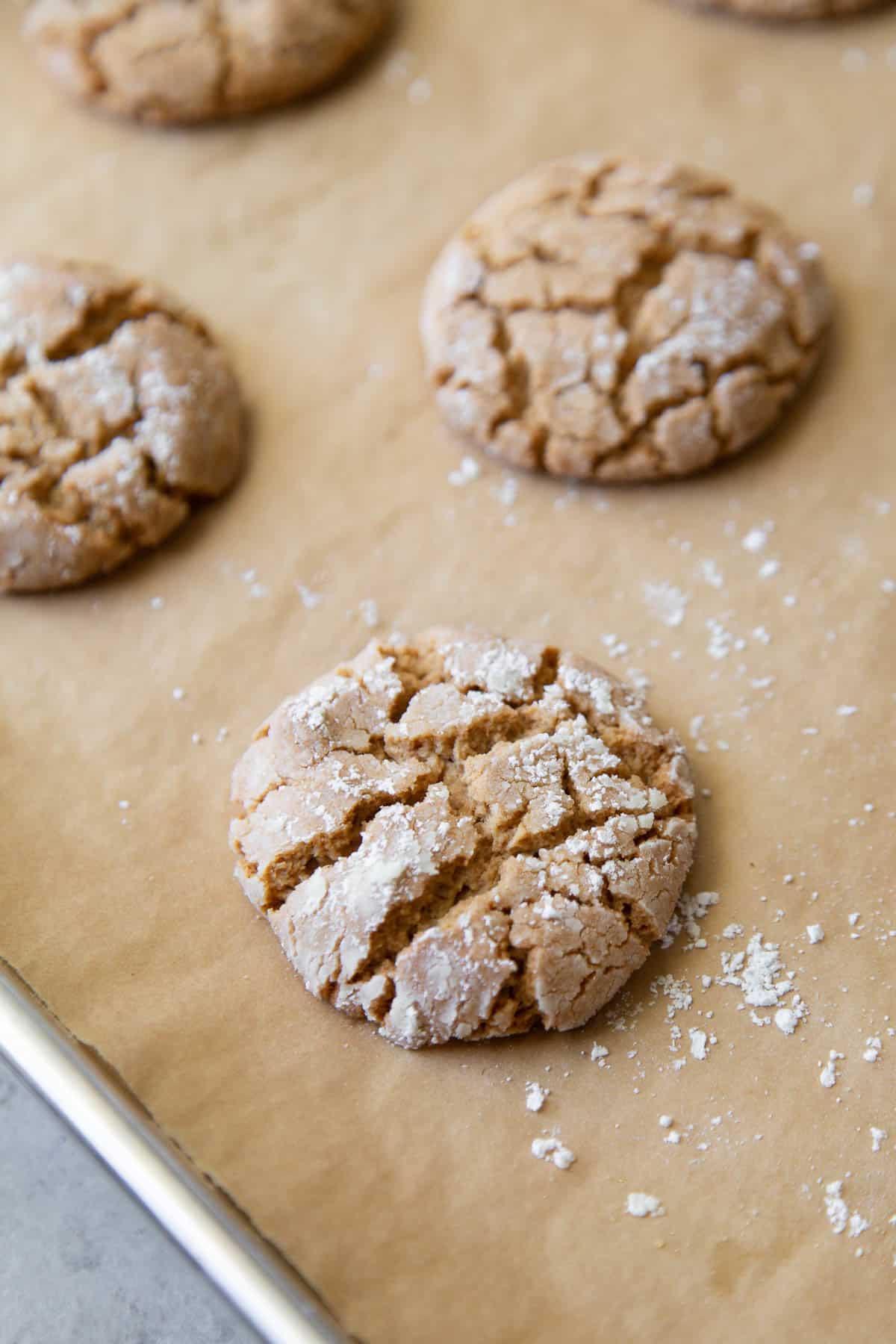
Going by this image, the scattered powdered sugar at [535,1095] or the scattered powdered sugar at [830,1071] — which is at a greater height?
the scattered powdered sugar at [535,1095]

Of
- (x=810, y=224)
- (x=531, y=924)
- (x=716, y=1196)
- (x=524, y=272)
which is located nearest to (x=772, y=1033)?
(x=716, y=1196)

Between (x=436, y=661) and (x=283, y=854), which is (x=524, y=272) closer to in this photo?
(x=436, y=661)

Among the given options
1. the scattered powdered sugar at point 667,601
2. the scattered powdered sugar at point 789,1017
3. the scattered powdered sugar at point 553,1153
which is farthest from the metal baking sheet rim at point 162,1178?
the scattered powdered sugar at point 667,601

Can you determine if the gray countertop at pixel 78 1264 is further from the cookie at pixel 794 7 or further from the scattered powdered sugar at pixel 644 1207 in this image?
the cookie at pixel 794 7

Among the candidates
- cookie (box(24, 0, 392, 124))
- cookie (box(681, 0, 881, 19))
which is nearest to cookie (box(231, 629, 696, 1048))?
cookie (box(24, 0, 392, 124))

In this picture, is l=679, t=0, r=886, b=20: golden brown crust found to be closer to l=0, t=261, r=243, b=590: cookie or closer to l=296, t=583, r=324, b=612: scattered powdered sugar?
l=0, t=261, r=243, b=590: cookie

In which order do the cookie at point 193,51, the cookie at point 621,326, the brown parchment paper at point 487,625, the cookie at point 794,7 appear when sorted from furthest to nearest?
the cookie at point 794,7, the cookie at point 193,51, the cookie at point 621,326, the brown parchment paper at point 487,625

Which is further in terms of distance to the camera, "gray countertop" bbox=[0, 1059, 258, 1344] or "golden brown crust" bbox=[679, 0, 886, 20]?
"golden brown crust" bbox=[679, 0, 886, 20]

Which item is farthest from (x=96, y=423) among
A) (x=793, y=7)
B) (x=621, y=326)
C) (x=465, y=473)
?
(x=793, y=7)
